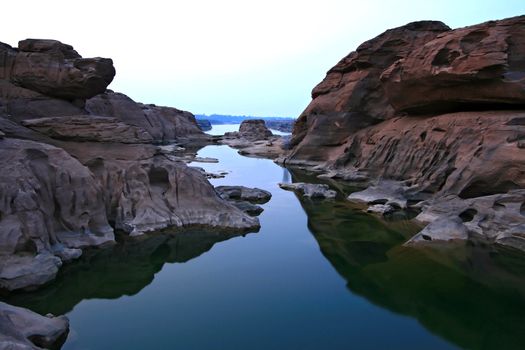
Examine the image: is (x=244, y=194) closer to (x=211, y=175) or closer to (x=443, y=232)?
(x=211, y=175)

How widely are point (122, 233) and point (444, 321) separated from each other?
904 centimetres

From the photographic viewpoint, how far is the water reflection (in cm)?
832

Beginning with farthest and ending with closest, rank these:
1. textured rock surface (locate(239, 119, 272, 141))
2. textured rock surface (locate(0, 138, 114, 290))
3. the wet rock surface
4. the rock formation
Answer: textured rock surface (locate(239, 119, 272, 141)), the rock formation, the wet rock surface, textured rock surface (locate(0, 138, 114, 290))

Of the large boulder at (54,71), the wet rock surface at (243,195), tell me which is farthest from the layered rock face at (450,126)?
the large boulder at (54,71)

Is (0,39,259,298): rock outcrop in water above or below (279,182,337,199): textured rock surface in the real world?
above

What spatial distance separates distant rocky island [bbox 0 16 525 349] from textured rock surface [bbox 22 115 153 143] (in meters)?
0.04

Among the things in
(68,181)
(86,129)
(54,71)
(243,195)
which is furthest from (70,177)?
(243,195)

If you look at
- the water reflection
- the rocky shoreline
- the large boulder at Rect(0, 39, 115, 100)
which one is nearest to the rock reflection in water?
the rocky shoreline

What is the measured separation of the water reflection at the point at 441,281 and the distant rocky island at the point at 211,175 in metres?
1.09

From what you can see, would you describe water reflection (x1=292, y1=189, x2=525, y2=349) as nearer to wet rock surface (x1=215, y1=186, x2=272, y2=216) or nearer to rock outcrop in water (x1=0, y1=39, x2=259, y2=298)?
rock outcrop in water (x1=0, y1=39, x2=259, y2=298)

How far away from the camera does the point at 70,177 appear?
11.9m

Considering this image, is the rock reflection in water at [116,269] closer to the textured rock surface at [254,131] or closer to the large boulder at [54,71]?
the large boulder at [54,71]

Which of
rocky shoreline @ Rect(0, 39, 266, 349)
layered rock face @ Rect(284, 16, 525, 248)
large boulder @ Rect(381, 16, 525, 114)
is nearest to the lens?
rocky shoreline @ Rect(0, 39, 266, 349)

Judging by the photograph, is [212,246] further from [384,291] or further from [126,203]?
[384,291]
